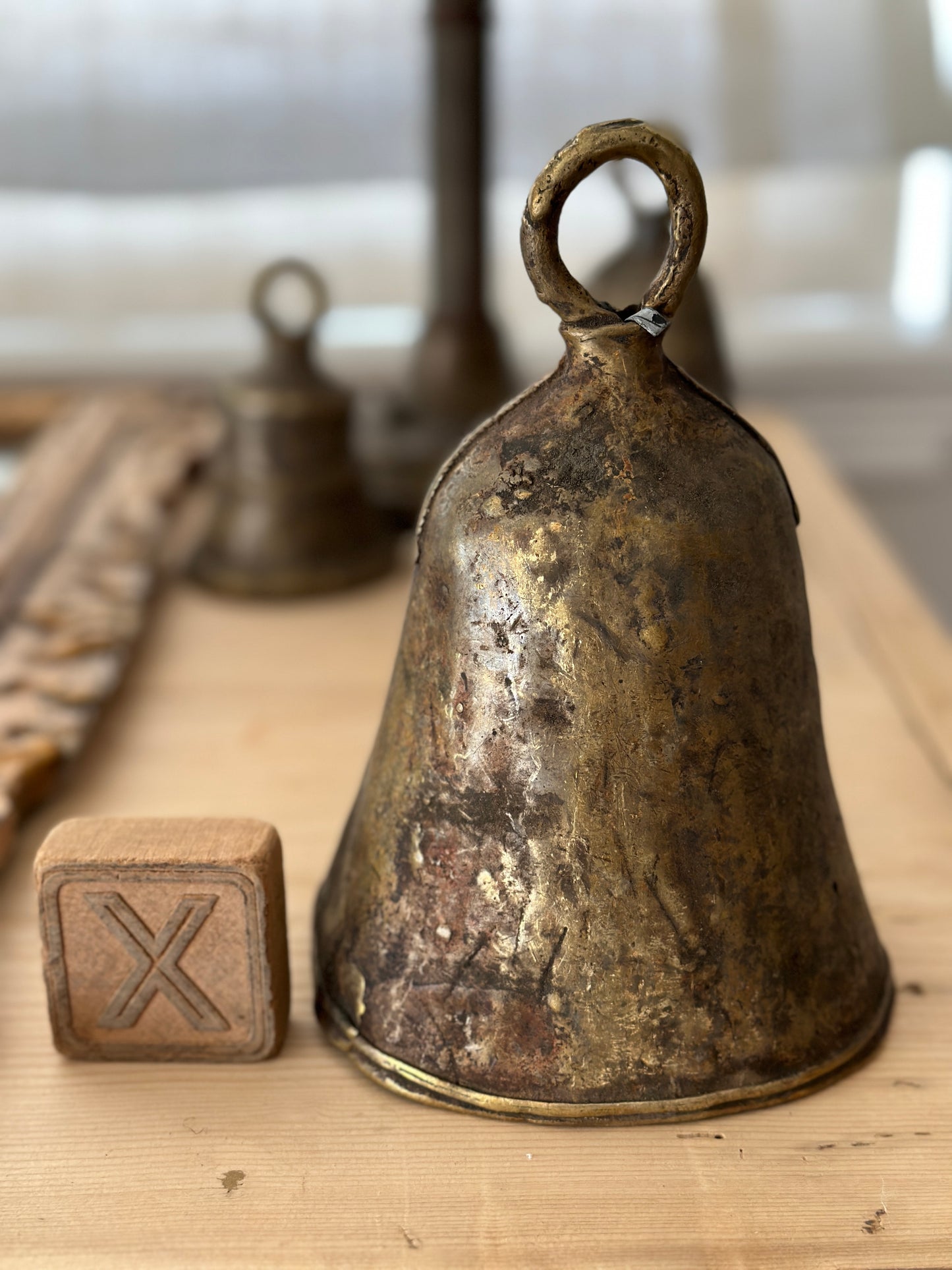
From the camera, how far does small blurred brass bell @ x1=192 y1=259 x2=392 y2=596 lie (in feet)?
4.13

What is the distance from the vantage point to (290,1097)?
0.61 meters

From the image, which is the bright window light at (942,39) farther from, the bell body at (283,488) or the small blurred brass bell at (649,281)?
the bell body at (283,488)

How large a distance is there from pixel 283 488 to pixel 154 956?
72 centimetres

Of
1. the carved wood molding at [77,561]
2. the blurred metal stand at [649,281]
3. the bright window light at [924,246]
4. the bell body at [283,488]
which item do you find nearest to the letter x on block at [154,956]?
the carved wood molding at [77,561]

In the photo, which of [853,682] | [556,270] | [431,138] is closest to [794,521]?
[556,270]

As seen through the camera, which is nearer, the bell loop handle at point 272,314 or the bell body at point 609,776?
the bell body at point 609,776

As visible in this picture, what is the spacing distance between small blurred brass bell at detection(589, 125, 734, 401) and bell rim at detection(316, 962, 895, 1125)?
809 mm

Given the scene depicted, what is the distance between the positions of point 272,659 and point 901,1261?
756 millimetres

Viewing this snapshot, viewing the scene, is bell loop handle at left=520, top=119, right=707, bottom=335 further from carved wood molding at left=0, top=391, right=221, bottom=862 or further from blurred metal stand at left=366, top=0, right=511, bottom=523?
blurred metal stand at left=366, top=0, right=511, bottom=523

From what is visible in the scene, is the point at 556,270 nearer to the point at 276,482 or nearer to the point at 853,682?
the point at 853,682

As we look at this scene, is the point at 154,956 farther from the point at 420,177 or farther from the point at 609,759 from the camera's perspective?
the point at 420,177

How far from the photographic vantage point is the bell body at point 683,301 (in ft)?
4.22

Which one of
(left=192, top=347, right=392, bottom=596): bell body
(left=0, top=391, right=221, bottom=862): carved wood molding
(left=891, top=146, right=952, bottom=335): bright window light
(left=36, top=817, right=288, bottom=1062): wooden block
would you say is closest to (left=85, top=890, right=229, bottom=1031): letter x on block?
(left=36, top=817, right=288, bottom=1062): wooden block

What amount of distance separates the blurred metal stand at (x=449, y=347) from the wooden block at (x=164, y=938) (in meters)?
0.83
